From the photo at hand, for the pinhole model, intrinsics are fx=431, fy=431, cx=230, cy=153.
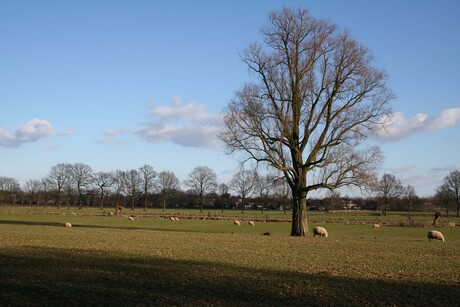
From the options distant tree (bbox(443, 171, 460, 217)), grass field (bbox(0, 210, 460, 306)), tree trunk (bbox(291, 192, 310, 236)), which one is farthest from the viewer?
distant tree (bbox(443, 171, 460, 217))

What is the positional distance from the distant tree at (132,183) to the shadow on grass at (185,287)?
119846 millimetres

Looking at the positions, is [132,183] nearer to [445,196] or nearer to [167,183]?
[167,183]

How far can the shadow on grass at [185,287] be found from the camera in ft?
30.3

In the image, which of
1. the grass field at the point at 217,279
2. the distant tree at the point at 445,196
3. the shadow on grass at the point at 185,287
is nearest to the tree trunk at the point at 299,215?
the grass field at the point at 217,279

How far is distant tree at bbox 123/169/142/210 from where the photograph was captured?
132 m

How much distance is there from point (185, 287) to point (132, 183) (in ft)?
410

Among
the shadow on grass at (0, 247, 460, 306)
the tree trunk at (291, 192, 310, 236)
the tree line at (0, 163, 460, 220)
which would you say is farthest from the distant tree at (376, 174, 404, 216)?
the shadow on grass at (0, 247, 460, 306)

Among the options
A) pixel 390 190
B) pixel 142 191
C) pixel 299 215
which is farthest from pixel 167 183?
pixel 299 215

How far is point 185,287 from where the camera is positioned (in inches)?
416

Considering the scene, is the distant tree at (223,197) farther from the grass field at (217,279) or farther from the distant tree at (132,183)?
the grass field at (217,279)

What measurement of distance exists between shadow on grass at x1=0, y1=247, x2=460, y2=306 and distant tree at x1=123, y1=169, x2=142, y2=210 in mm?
119846

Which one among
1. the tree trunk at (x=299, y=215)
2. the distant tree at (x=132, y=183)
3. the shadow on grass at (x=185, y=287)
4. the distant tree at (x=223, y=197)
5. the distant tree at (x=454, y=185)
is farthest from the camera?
Answer: the distant tree at (x=223, y=197)

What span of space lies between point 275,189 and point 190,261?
20803mm

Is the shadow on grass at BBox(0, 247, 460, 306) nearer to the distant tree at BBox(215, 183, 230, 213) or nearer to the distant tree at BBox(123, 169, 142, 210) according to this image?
the distant tree at BBox(123, 169, 142, 210)
